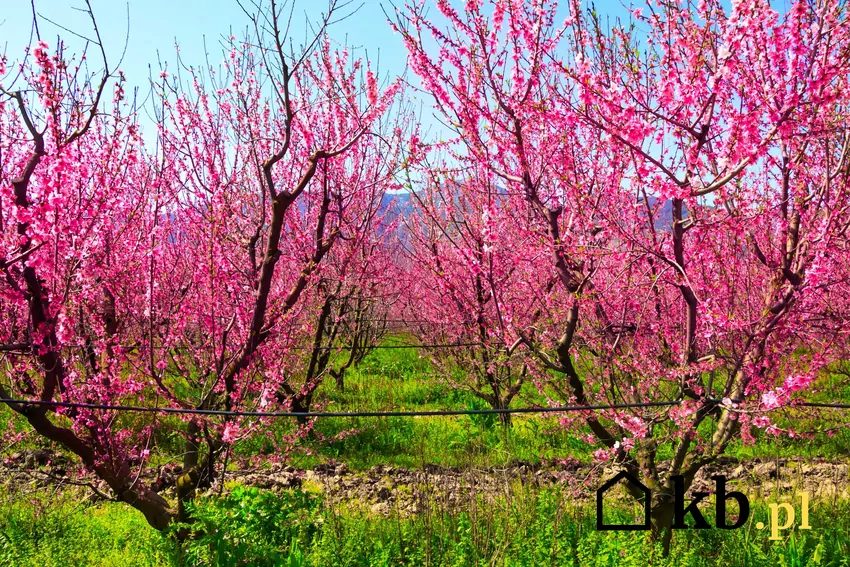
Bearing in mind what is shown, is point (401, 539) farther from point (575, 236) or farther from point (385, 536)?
point (575, 236)

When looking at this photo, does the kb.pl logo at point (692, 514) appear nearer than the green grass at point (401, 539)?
No

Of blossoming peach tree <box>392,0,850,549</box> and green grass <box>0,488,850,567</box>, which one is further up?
blossoming peach tree <box>392,0,850,549</box>

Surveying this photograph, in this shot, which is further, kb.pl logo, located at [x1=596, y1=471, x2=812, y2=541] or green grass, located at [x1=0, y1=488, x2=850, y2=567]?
kb.pl logo, located at [x1=596, y1=471, x2=812, y2=541]

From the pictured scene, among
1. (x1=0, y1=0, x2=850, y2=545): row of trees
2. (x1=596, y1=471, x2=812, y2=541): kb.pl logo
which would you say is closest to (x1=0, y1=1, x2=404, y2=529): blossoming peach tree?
(x1=0, y1=0, x2=850, y2=545): row of trees

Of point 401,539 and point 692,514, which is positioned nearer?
point 401,539

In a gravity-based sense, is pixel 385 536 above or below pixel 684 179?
below

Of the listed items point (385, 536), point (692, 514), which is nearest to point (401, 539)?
point (385, 536)

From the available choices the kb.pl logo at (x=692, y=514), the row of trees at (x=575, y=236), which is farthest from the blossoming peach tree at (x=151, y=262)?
the kb.pl logo at (x=692, y=514)

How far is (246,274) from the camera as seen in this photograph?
5.31 m

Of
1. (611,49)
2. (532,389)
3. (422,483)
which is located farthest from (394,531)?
(532,389)

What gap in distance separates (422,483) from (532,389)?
4398mm

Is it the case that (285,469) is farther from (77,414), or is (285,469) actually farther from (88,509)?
(77,414)

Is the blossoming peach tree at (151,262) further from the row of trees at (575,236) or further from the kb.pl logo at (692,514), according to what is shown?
the kb.pl logo at (692,514)

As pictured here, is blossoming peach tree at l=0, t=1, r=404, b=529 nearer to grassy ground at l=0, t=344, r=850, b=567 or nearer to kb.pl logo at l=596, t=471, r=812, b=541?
grassy ground at l=0, t=344, r=850, b=567
